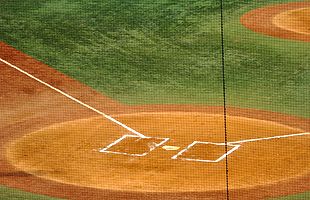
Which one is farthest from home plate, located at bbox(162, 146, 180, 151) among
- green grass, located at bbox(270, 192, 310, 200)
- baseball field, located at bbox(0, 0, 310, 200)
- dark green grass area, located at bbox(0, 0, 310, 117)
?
dark green grass area, located at bbox(0, 0, 310, 117)

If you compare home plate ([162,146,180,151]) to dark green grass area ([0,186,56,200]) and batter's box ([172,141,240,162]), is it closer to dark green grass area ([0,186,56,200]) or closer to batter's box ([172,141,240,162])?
batter's box ([172,141,240,162])

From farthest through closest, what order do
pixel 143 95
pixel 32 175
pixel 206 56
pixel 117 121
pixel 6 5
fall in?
pixel 6 5, pixel 206 56, pixel 143 95, pixel 117 121, pixel 32 175

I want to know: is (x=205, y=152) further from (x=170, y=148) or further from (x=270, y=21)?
(x=270, y=21)

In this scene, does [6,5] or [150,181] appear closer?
[150,181]

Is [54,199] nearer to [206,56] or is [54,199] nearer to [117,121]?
[117,121]

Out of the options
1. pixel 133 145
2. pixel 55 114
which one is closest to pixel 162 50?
pixel 55 114

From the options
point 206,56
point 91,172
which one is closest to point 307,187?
point 91,172
